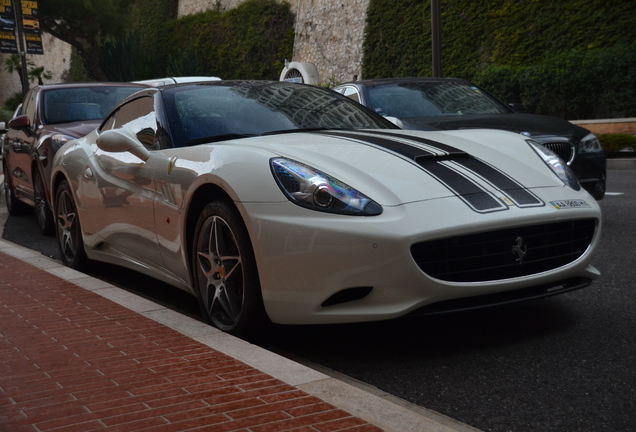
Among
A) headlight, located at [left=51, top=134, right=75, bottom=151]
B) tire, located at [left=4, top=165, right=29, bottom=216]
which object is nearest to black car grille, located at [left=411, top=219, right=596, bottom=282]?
headlight, located at [left=51, top=134, right=75, bottom=151]

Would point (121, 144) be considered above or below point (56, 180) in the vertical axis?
above

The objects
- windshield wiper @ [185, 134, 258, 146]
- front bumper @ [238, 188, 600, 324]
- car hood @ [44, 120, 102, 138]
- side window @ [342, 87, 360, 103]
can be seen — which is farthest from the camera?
side window @ [342, 87, 360, 103]

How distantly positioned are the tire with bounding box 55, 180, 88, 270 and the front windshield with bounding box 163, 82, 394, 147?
1626 millimetres

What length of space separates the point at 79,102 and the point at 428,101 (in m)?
3.90

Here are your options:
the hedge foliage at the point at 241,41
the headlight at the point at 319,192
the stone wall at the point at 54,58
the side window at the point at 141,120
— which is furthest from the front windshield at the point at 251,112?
the stone wall at the point at 54,58

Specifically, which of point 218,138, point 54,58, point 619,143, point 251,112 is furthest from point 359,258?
point 54,58

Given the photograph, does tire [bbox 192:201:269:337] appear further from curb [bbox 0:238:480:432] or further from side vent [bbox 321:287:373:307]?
side vent [bbox 321:287:373:307]

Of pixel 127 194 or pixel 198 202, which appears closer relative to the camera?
pixel 198 202

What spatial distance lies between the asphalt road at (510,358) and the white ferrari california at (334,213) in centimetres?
25

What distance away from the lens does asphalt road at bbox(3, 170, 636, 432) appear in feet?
10.1

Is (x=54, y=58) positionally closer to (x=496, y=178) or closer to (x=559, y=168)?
(x=559, y=168)

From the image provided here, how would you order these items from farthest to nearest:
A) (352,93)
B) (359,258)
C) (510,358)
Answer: (352,93)
(510,358)
(359,258)

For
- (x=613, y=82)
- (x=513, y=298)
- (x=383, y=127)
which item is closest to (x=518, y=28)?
(x=613, y=82)

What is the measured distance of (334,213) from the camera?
3658 millimetres
